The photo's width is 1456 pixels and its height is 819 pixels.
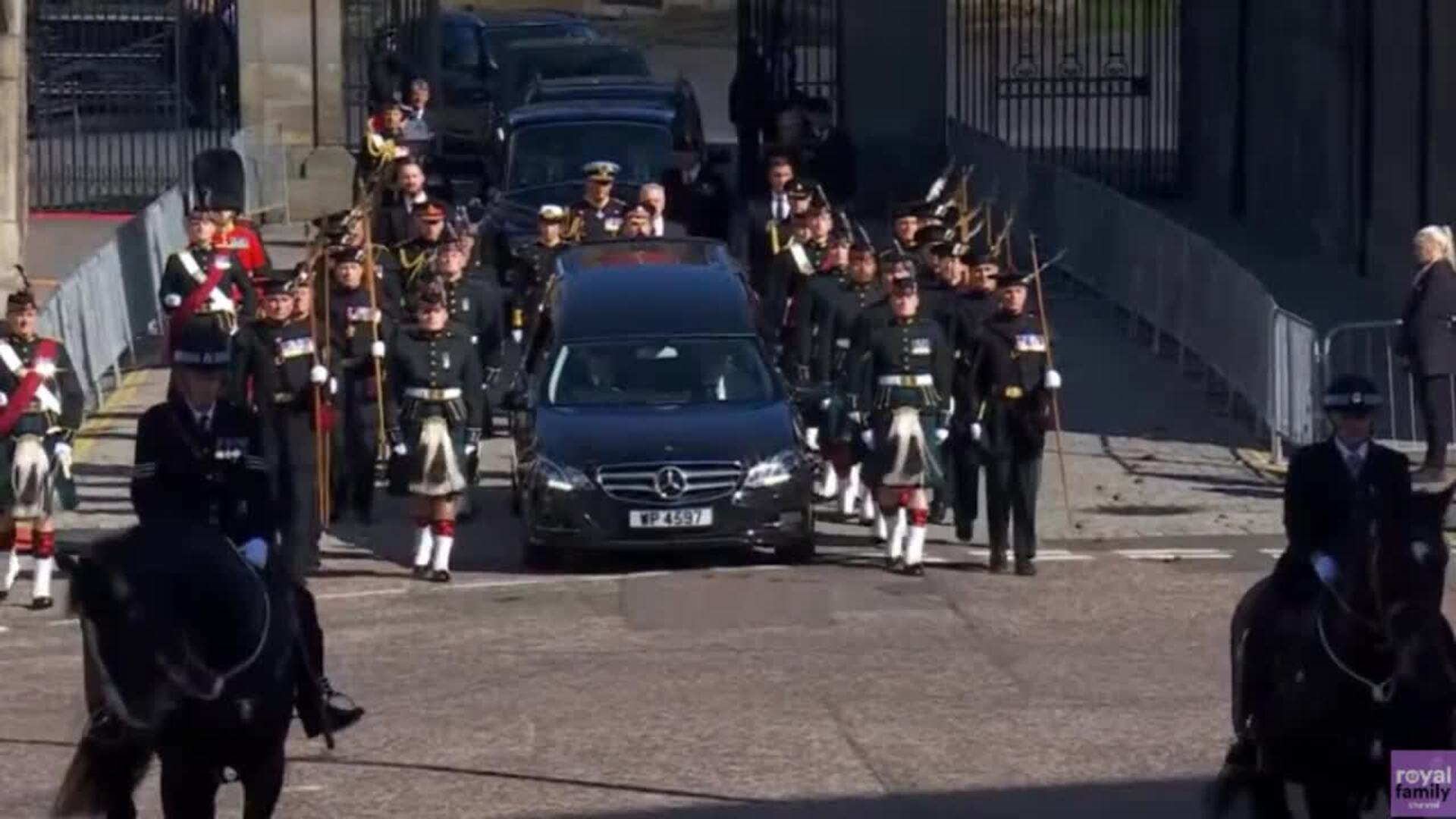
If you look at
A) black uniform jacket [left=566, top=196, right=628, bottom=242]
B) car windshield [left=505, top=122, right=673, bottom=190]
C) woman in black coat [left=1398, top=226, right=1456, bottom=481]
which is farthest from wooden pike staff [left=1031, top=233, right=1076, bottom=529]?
car windshield [left=505, top=122, right=673, bottom=190]

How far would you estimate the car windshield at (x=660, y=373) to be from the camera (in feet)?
67.6

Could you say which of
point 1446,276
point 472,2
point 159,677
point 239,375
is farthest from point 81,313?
point 472,2

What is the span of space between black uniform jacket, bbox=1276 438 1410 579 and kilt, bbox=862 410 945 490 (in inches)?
295

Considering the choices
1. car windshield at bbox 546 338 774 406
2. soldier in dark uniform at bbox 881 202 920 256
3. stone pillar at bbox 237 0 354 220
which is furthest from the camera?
stone pillar at bbox 237 0 354 220

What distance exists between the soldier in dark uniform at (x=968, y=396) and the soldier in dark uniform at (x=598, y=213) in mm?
4225

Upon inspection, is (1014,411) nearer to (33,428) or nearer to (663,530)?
(663,530)

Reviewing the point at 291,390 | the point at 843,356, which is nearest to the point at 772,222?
the point at 843,356

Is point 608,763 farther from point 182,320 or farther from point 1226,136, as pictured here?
point 1226,136

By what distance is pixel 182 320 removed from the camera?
70.7 feet

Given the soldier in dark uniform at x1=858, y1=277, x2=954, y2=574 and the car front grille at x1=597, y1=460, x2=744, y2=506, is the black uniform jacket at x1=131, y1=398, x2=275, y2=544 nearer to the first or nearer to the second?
the car front grille at x1=597, y1=460, x2=744, y2=506

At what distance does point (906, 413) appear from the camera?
19.9 metres

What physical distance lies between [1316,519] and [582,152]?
18.4m

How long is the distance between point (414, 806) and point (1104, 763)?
3012mm

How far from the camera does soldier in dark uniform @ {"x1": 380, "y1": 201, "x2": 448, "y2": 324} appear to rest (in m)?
22.5
